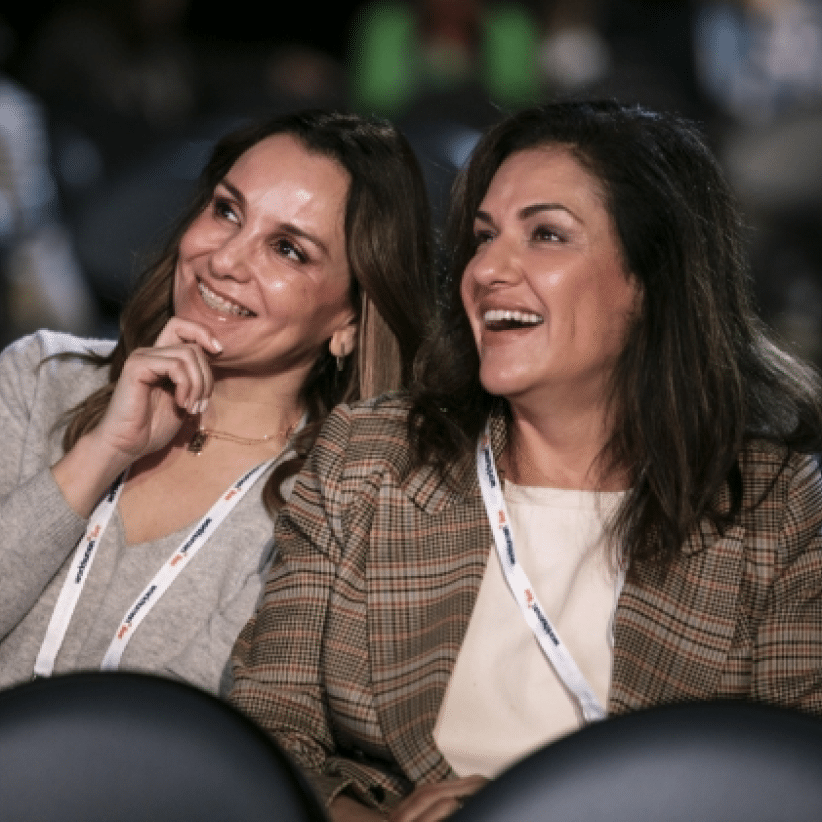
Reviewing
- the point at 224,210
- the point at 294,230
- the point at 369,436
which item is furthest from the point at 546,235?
the point at 224,210

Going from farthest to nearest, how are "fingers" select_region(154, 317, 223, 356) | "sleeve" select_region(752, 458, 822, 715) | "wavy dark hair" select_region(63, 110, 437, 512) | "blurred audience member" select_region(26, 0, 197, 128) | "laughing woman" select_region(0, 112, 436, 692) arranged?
"blurred audience member" select_region(26, 0, 197, 128) → "wavy dark hair" select_region(63, 110, 437, 512) → "fingers" select_region(154, 317, 223, 356) → "laughing woman" select_region(0, 112, 436, 692) → "sleeve" select_region(752, 458, 822, 715)

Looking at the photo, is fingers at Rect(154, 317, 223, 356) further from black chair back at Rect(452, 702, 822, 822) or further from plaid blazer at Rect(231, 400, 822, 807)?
black chair back at Rect(452, 702, 822, 822)

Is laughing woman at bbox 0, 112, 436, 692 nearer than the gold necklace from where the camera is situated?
Yes

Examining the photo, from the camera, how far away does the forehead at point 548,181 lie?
6.17 feet

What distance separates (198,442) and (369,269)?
351 mm

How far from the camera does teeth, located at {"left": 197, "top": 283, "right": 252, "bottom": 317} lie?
2.15m

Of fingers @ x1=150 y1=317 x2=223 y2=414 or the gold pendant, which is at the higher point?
fingers @ x1=150 y1=317 x2=223 y2=414

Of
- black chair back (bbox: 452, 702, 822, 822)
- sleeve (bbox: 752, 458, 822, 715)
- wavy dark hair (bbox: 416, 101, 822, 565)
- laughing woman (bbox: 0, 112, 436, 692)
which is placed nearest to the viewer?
black chair back (bbox: 452, 702, 822, 822)

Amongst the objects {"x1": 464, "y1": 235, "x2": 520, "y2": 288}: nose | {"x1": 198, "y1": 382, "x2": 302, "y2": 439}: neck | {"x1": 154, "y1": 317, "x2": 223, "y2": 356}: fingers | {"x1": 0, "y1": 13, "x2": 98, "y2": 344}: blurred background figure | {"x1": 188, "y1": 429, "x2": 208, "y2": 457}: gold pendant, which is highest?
{"x1": 464, "y1": 235, "x2": 520, "y2": 288}: nose

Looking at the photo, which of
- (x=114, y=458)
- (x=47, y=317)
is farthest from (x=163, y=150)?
(x=114, y=458)

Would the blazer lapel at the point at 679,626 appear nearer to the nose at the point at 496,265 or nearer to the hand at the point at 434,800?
the hand at the point at 434,800

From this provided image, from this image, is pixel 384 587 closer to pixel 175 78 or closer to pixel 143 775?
pixel 143 775

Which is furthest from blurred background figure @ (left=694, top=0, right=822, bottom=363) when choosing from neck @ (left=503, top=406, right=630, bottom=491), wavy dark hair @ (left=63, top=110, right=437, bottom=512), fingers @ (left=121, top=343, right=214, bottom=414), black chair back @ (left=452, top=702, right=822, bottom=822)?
black chair back @ (left=452, top=702, right=822, bottom=822)

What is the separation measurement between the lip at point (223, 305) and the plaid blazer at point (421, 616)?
349mm
